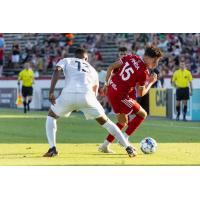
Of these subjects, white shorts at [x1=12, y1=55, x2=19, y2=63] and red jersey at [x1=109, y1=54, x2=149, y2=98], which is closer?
red jersey at [x1=109, y1=54, x2=149, y2=98]

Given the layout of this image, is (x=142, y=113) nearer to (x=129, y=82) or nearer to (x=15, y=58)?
(x=129, y=82)

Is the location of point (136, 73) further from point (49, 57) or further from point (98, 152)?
point (49, 57)

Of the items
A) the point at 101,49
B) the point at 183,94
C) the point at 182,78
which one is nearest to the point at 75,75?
the point at 183,94

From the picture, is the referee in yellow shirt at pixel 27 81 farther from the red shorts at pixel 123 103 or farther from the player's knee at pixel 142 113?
the player's knee at pixel 142 113

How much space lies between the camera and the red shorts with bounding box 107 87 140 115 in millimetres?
14461

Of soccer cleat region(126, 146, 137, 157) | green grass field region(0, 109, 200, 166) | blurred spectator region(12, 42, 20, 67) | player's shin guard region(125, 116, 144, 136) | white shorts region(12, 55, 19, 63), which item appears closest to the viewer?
green grass field region(0, 109, 200, 166)

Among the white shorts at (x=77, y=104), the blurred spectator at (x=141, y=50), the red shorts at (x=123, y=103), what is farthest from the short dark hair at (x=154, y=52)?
the blurred spectator at (x=141, y=50)

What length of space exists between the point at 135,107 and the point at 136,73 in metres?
0.64

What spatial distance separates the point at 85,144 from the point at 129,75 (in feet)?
9.15

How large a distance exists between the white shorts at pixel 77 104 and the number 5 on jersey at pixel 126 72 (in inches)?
40.3

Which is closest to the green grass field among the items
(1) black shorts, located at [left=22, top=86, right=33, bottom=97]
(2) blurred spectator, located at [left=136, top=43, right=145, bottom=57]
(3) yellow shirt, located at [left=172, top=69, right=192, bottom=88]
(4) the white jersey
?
(4) the white jersey

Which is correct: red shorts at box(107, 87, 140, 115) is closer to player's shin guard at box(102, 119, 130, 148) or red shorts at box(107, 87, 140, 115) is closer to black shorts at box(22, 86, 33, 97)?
player's shin guard at box(102, 119, 130, 148)

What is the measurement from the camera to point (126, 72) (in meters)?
14.3
